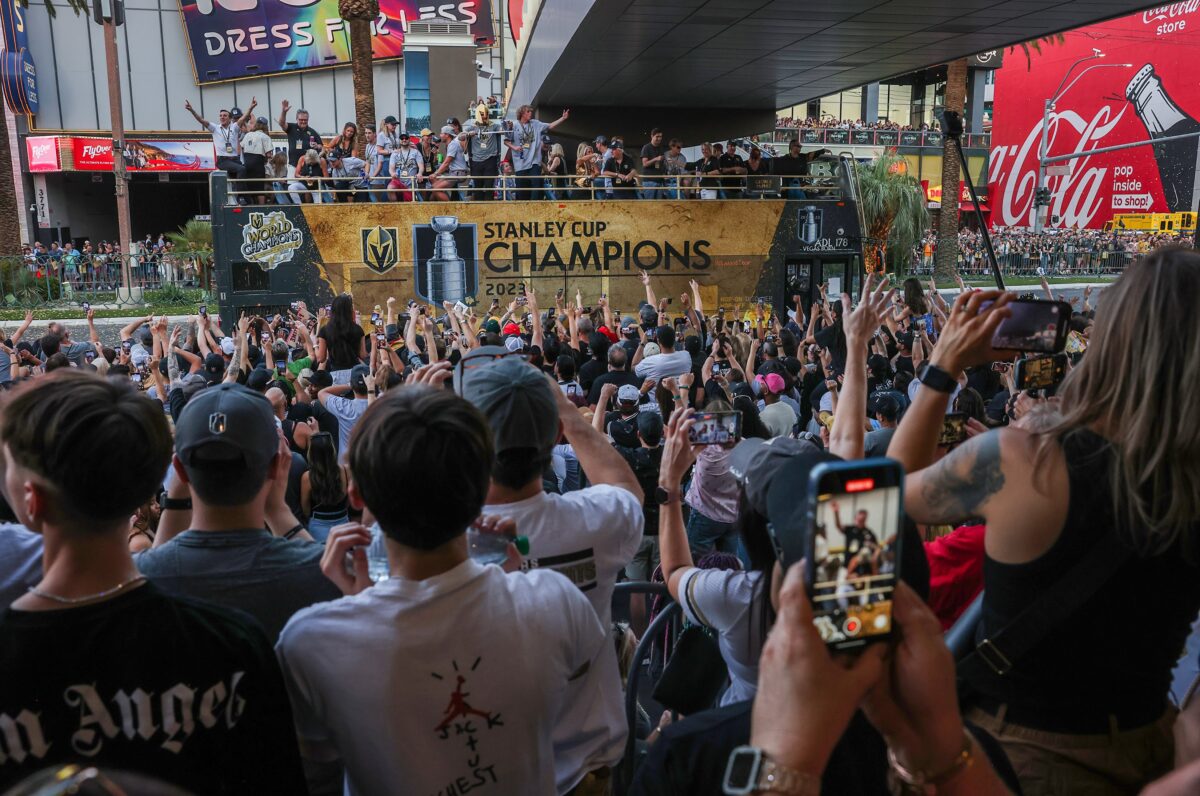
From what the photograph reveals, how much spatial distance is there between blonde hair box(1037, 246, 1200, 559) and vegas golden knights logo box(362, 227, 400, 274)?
17163 millimetres

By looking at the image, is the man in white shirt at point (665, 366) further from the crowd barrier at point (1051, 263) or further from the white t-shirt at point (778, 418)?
the crowd barrier at point (1051, 263)

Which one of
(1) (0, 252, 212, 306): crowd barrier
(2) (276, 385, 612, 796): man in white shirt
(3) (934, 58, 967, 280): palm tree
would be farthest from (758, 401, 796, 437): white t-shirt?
(3) (934, 58, 967, 280): palm tree

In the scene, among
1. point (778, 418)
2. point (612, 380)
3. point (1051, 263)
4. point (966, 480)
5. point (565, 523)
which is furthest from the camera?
point (1051, 263)

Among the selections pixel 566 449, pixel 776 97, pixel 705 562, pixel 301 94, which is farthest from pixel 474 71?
pixel 705 562

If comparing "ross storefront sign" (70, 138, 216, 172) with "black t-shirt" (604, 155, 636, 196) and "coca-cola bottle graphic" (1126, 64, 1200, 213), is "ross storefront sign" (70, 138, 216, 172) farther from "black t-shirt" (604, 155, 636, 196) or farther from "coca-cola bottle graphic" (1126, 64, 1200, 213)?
"coca-cola bottle graphic" (1126, 64, 1200, 213)

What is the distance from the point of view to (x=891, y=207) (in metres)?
29.5

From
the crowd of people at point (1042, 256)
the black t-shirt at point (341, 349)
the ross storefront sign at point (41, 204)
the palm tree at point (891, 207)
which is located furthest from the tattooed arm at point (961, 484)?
the ross storefront sign at point (41, 204)

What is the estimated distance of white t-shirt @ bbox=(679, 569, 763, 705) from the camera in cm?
234

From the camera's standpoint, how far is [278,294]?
17.5m

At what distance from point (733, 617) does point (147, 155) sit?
126 feet

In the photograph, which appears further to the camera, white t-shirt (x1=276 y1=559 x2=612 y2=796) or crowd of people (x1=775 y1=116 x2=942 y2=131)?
crowd of people (x1=775 y1=116 x2=942 y2=131)

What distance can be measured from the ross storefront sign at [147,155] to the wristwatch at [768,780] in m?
36.4

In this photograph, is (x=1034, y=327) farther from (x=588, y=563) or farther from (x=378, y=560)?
(x=378, y=560)

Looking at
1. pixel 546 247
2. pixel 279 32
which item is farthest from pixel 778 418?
pixel 279 32
